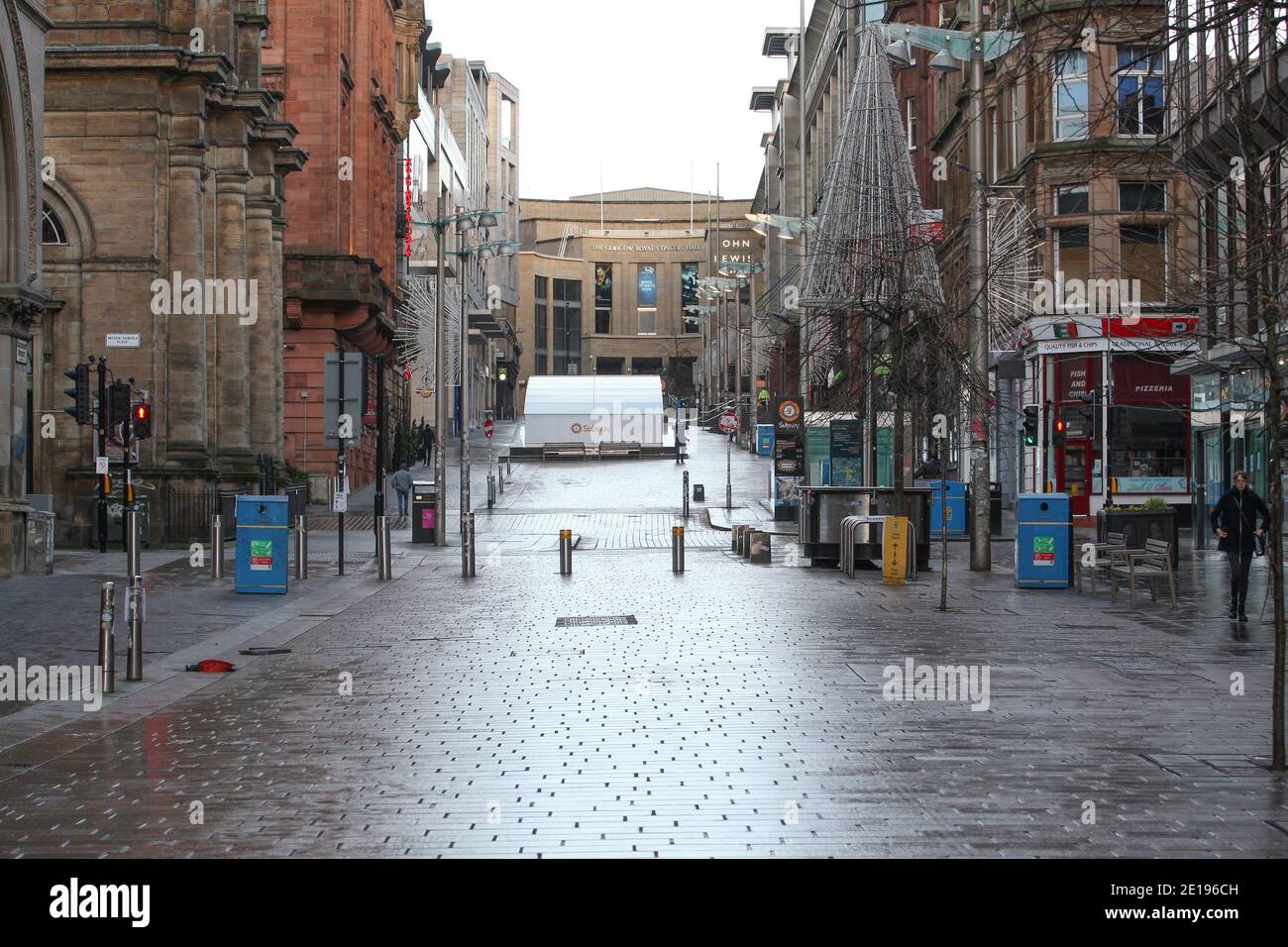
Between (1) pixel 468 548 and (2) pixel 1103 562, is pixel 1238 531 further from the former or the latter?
(1) pixel 468 548

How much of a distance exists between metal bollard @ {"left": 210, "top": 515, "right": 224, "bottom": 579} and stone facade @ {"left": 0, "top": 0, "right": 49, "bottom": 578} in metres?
2.83

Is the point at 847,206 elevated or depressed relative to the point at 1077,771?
elevated

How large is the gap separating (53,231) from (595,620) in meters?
20.0

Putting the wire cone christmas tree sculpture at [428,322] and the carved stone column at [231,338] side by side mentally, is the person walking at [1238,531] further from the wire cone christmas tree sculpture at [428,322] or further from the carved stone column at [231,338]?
the carved stone column at [231,338]

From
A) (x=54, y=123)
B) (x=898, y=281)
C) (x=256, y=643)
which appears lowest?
(x=256, y=643)

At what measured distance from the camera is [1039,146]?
4156cm

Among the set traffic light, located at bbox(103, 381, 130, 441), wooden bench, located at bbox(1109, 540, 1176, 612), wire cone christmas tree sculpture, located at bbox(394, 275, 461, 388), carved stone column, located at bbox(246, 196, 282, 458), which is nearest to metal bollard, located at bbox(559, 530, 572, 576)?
traffic light, located at bbox(103, 381, 130, 441)

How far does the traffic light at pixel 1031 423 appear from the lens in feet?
130

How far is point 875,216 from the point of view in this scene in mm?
27531

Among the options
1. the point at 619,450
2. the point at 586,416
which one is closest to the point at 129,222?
the point at 586,416

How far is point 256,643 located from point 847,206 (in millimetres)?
15994

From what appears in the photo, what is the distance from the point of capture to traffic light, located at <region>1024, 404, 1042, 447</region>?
39.6 m
